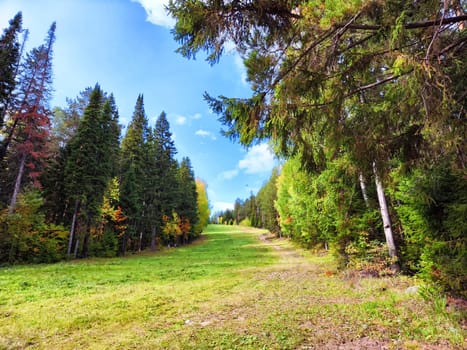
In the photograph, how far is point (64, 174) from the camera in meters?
17.6

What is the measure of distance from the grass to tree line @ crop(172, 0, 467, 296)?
1376 mm

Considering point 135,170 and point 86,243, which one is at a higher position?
point 135,170

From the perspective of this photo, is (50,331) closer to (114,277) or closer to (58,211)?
(114,277)

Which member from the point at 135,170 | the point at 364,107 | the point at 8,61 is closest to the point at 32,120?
Answer: the point at 8,61

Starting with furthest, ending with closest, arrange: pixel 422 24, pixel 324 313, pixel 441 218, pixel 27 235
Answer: pixel 27 235 → pixel 441 218 → pixel 324 313 → pixel 422 24

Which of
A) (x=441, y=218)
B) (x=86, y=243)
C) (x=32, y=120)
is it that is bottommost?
(x=86, y=243)

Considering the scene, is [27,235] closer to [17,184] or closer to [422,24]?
[17,184]

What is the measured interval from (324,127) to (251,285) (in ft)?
21.3

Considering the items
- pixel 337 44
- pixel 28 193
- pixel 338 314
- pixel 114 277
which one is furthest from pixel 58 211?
pixel 337 44

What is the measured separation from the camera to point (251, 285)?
8453mm

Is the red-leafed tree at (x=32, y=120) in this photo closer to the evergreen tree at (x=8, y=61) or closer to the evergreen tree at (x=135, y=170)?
the evergreen tree at (x=8, y=61)

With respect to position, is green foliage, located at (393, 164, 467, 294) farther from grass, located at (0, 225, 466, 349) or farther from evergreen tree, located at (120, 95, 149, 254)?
evergreen tree, located at (120, 95, 149, 254)

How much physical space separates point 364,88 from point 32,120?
19994 millimetres

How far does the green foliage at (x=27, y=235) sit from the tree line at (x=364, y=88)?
1662cm
